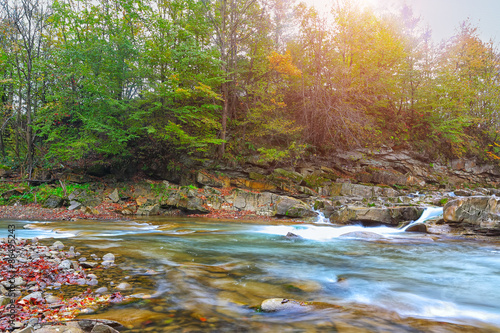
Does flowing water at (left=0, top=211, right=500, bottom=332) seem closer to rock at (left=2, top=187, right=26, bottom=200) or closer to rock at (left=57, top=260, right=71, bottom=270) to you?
rock at (left=57, top=260, right=71, bottom=270)

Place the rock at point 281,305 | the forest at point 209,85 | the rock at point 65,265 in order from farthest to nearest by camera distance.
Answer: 1. the forest at point 209,85
2. the rock at point 65,265
3. the rock at point 281,305

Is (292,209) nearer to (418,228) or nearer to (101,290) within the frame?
(418,228)

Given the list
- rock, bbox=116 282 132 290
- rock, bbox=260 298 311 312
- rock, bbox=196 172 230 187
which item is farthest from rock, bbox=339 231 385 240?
rock, bbox=196 172 230 187

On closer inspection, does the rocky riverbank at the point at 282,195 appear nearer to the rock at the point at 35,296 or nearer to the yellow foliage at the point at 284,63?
the yellow foliage at the point at 284,63

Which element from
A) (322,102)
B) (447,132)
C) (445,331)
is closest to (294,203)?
(322,102)

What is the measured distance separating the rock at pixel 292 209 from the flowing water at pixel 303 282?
5191mm

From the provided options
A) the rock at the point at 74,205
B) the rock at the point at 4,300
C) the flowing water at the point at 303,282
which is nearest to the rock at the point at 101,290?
the flowing water at the point at 303,282

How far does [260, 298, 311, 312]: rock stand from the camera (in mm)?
2861

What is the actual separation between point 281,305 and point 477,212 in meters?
8.75

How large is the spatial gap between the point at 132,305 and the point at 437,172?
2386 cm

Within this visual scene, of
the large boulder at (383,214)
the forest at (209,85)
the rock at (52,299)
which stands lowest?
the large boulder at (383,214)

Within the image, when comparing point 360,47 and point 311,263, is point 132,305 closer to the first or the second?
point 311,263

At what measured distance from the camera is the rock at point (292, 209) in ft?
43.2

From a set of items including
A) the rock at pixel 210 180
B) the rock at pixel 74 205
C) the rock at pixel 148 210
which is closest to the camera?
the rock at pixel 74 205
